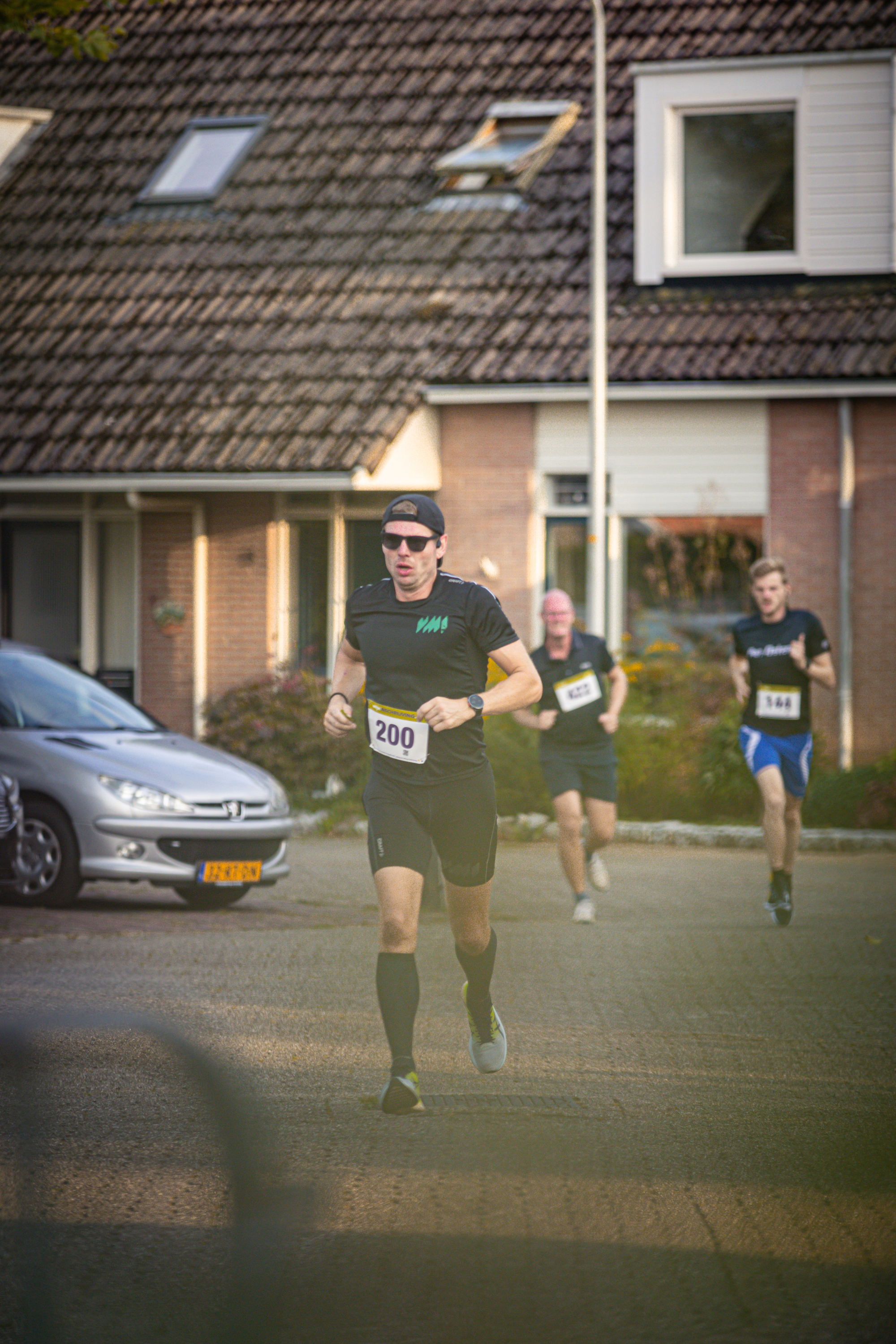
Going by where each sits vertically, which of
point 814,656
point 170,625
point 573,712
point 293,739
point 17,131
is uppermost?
point 17,131

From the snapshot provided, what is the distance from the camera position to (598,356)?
16859mm

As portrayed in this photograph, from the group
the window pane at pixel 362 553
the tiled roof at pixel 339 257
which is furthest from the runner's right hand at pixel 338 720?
the window pane at pixel 362 553

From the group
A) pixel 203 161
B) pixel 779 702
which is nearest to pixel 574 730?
pixel 779 702

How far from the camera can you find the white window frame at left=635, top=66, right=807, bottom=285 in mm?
19344

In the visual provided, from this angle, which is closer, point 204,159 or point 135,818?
point 135,818

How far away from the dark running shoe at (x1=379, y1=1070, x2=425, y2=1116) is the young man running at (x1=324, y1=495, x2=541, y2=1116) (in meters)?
0.28

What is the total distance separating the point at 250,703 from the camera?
18203mm

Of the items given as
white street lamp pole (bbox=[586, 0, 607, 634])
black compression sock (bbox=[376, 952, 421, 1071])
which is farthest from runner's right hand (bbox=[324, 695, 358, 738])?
white street lamp pole (bbox=[586, 0, 607, 634])

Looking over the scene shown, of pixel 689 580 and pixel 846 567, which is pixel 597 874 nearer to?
pixel 846 567

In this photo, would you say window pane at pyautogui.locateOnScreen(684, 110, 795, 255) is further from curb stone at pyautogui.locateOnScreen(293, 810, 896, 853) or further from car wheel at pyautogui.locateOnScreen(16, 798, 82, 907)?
car wheel at pyautogui.locateOnScreen(16, 798, 82, 907)

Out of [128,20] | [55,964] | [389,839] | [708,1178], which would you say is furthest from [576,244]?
[708,1178]

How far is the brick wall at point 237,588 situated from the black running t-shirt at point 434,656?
1302cm

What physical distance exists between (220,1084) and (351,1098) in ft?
10.2

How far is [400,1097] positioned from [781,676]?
224 inches
